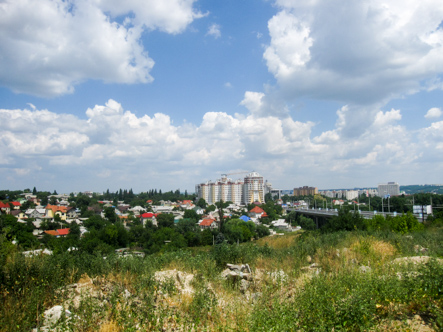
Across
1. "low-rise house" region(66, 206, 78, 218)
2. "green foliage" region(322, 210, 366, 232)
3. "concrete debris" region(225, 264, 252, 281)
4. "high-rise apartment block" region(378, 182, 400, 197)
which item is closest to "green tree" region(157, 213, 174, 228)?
"low-rise house" region(66, 206, 78, 218)

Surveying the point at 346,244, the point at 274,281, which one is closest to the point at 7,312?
the point at 274,281

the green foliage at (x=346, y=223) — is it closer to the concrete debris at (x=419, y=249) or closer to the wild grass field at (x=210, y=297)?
the concrete debris at (x=419, y=249)

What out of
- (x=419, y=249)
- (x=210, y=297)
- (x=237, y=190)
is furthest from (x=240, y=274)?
(x=237, y=190)

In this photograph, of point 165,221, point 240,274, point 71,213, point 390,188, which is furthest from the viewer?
point 390,188

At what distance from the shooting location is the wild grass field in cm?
365

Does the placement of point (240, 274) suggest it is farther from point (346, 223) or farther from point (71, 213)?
point (71, 213)

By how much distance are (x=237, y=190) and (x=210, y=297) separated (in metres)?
158

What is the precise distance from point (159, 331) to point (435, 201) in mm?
79534

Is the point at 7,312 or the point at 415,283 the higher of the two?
the point at 415,283

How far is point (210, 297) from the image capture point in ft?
15.2

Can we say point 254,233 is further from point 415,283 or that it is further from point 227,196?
point 227,196

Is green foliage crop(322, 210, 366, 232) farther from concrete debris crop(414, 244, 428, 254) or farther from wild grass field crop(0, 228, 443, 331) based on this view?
wild grass field crop(0, 228, 443, 331)

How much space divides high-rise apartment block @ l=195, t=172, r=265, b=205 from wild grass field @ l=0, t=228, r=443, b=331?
5841 inches

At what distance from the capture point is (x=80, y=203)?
117 m
